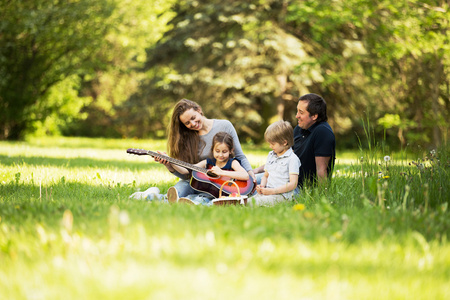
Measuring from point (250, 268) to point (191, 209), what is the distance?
141 cm

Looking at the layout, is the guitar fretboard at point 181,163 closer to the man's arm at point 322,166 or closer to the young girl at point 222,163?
the young girl at point 222,163

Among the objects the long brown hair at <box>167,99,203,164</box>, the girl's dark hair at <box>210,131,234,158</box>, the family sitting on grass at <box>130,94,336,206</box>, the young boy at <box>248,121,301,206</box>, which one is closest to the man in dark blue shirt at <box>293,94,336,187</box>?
the family sitting on grass at <box>130,94,336,206</box>

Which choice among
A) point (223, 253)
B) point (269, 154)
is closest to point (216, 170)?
point (269, 154)

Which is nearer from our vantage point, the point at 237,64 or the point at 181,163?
the point at 181,163

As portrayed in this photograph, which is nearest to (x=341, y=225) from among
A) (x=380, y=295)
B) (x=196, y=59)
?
(x=380, y=295)

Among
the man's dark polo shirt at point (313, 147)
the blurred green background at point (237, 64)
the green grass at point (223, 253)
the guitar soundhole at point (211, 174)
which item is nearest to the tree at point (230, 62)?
the blurred green background at point (237, 64)

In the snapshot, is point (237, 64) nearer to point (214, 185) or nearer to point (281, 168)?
point (214, 185)

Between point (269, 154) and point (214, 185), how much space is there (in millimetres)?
720

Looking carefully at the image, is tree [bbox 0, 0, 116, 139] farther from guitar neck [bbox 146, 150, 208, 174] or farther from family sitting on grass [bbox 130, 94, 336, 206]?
guitar neck [bbox 146, 150, 208, 174]

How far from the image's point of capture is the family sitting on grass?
15.5ft

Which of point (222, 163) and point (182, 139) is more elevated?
point (182, 139)

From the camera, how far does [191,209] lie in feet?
11.5

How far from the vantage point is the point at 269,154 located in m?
5.06

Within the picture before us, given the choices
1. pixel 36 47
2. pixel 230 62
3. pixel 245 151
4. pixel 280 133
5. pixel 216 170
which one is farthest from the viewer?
pixel 36 47
